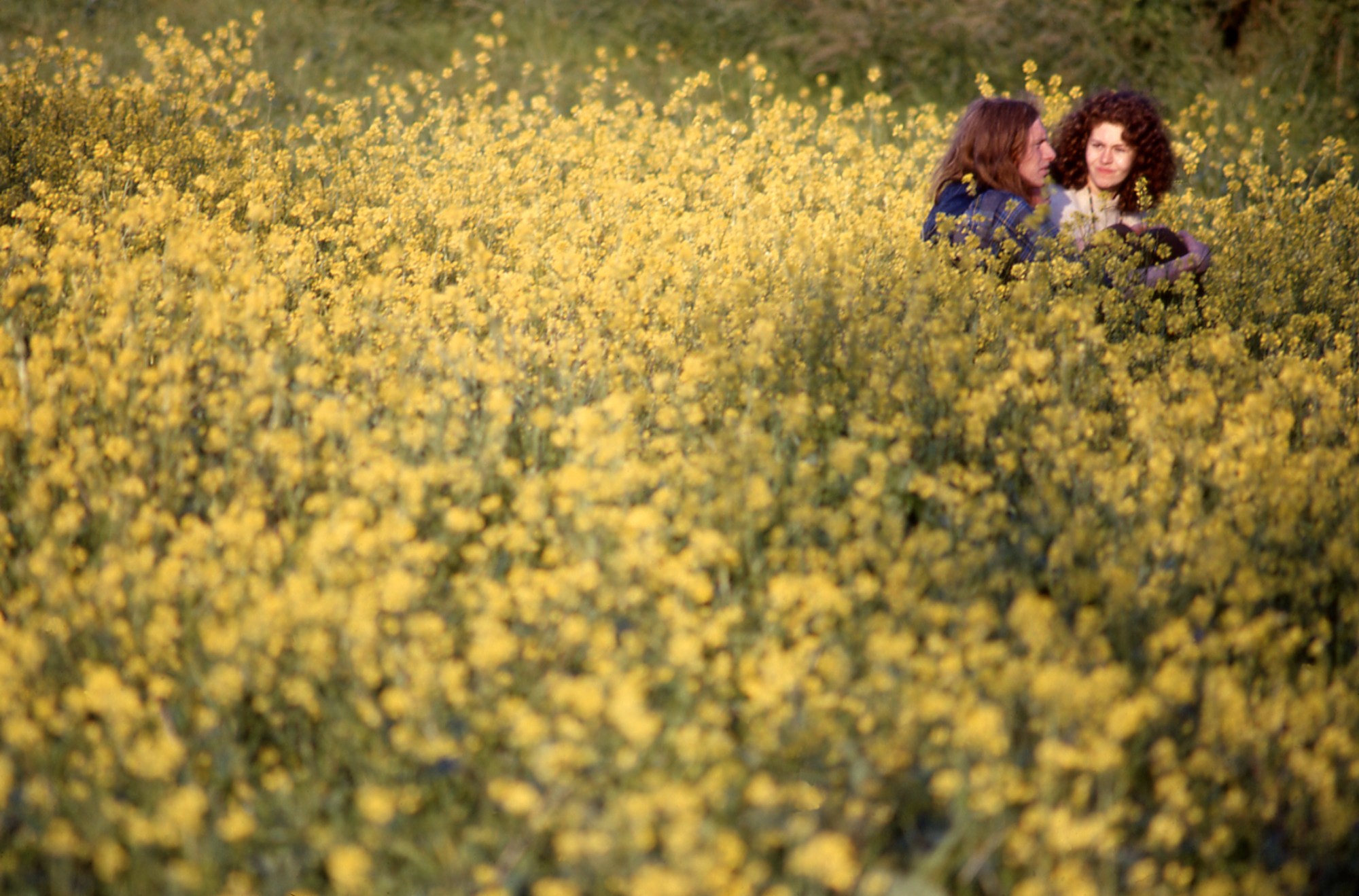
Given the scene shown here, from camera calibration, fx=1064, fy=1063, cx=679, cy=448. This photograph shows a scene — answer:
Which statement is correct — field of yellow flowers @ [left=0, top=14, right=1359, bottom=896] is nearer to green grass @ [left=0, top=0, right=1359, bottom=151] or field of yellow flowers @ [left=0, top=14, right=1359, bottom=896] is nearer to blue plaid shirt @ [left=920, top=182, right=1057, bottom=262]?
blue plaid shirt @ [left=920, top=182, right=1057, bottom=262]

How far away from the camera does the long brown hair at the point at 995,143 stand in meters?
4.64

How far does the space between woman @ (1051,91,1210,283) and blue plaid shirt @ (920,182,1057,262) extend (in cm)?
16

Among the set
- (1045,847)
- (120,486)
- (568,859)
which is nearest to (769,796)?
(568,859)

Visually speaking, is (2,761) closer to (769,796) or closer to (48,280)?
(769,796)

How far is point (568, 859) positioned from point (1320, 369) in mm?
3141

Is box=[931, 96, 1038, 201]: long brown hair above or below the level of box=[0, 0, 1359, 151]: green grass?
below

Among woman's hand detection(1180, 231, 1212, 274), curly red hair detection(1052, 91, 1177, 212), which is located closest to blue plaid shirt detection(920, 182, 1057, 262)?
curly red hair detection(1052, 91, 1177, 212)

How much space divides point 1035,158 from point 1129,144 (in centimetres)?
48

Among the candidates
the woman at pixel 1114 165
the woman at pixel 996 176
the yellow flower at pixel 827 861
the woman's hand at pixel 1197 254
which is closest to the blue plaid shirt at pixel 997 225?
the woman at pixel 996 176

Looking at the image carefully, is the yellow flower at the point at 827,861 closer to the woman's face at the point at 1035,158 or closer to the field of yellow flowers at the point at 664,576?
the field of yellow flowers at the point at 664,576

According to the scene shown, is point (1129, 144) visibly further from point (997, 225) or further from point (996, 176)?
point (997, 225)

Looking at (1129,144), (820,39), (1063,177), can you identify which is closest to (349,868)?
(1129,144)

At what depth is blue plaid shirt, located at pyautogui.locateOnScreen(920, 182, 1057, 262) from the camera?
14.4 feet

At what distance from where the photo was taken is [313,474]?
2908mm
